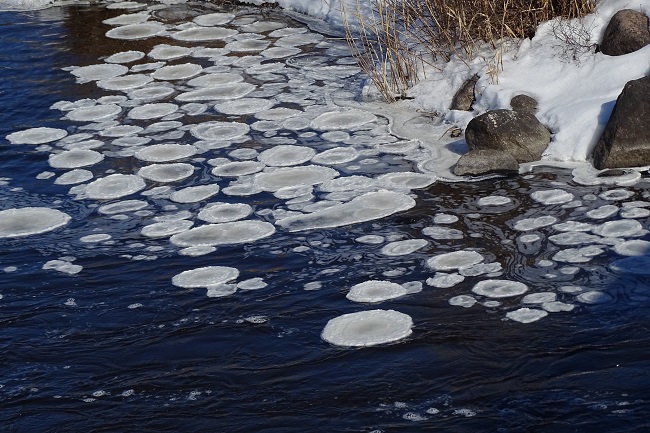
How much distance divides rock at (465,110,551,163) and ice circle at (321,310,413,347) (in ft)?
7.73

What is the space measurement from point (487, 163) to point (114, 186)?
266 centimetres

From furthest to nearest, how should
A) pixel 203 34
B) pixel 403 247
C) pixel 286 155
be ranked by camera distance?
1. pixel 203 34
2. pixel 286 155
3. pixel 403 247

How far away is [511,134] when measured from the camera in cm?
719

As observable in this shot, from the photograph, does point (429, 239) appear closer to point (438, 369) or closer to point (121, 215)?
point (438, 369)

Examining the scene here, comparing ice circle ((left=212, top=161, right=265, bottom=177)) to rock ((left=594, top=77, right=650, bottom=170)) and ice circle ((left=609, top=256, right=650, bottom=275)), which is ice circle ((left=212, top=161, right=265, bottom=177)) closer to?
rock ((left=594, top=77, right=650, bottom=170))

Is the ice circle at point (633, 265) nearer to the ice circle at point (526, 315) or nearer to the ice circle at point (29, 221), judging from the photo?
the ice circle at point (526, 315)

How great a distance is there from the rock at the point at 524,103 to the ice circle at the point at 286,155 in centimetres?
156

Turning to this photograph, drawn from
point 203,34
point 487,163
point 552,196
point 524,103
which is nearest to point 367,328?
point 552,196

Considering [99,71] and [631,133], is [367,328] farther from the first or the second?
[99,71]

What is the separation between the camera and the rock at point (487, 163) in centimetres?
699

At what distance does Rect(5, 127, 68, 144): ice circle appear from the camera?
8.38 meters

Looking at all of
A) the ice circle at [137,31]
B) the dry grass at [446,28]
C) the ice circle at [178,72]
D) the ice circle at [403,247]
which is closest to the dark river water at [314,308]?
the ice circle at [403,247]

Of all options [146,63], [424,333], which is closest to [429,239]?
[424,333]

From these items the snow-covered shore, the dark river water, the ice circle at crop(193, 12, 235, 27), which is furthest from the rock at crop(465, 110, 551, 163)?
the ice circle at crop(193, 12, 235, 27)
